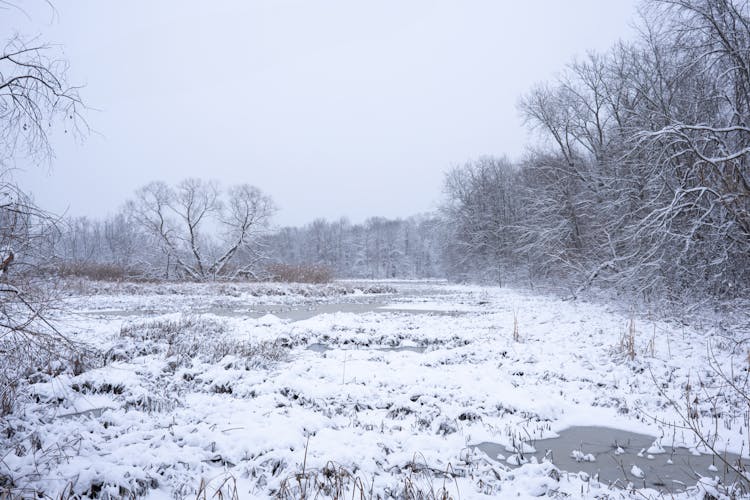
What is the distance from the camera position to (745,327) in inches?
361

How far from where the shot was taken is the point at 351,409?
5.66m

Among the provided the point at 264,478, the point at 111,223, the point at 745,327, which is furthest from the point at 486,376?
the point at 111,223

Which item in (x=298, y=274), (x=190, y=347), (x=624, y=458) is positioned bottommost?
(x=624, y=458)

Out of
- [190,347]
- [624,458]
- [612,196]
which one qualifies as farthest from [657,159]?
[190,347]

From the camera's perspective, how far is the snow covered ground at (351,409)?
3656mm

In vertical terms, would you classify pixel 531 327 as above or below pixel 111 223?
below

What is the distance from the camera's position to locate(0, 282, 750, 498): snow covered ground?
3.66 m

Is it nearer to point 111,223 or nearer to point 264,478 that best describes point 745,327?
point 264,478

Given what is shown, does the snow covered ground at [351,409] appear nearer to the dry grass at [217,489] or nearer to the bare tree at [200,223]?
the dry grass at [217,489]

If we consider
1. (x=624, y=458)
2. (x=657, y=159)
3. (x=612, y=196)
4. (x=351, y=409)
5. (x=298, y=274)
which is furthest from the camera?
(x=298, y=274)

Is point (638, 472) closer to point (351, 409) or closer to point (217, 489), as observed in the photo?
point (351, 409)

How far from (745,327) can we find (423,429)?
8886mm

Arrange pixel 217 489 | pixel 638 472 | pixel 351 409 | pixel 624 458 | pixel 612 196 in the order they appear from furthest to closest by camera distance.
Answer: pixel 612 196 → pixel 351 409 → pixel 624 458 → pixel 638 472 → pixel 217 489

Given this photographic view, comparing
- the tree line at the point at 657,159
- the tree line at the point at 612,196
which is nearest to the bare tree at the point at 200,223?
the tree line at the point at 612,196
